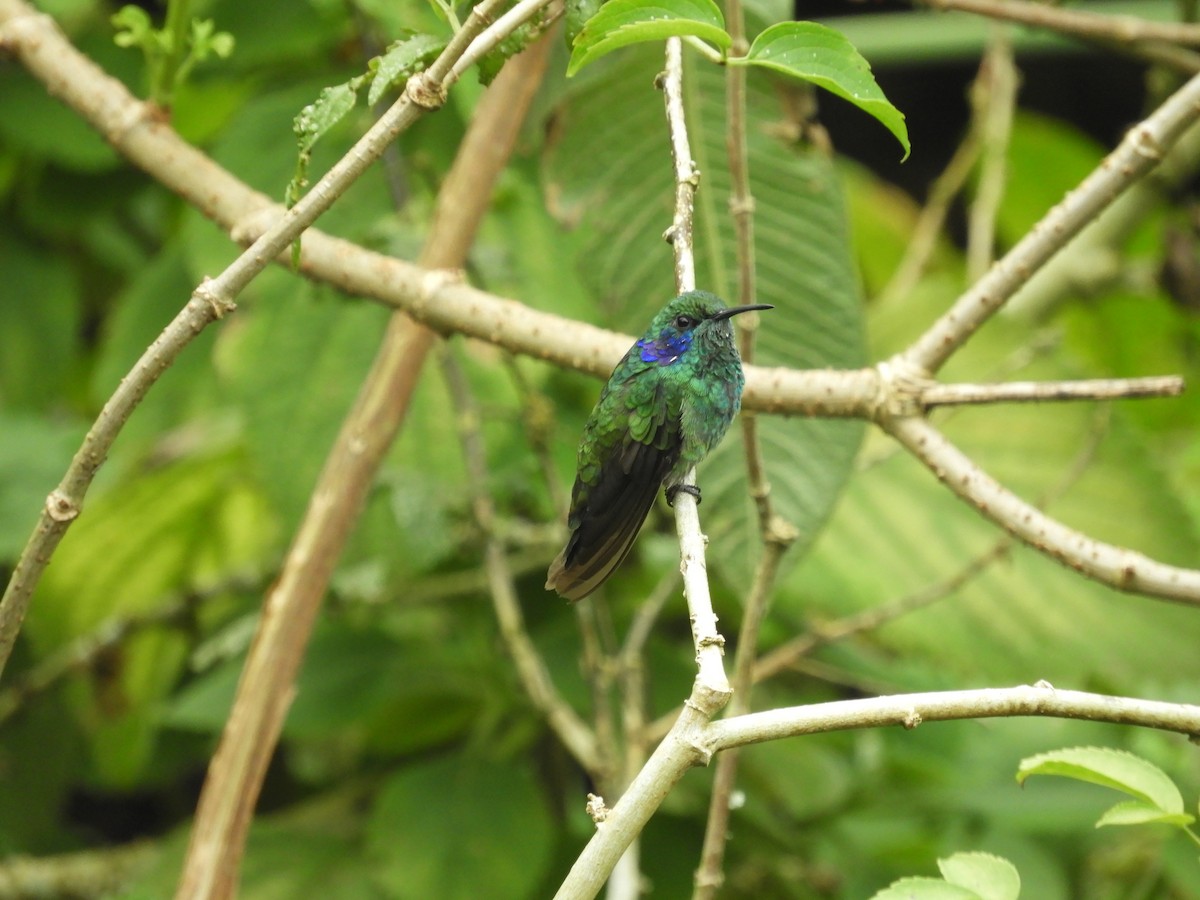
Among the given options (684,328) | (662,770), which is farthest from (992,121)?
(662,770)

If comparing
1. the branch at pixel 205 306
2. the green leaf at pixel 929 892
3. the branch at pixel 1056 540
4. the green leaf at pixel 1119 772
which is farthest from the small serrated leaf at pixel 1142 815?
the branch at pixel 205 306

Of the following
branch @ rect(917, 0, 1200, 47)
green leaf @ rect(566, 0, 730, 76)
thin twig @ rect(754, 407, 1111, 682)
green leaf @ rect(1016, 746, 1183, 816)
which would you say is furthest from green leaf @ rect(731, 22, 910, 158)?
thin twig @ rect(754, 407, 1111, 682)

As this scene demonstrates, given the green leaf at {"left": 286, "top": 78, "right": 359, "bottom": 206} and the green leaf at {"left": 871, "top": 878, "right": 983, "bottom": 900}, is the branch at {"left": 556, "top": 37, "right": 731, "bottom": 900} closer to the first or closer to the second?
the green leaf at {"left": 871, "top": 878, "right": 983, "bottom": 900}

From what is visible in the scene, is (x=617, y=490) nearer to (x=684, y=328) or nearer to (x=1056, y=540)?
(x=684, y=328)

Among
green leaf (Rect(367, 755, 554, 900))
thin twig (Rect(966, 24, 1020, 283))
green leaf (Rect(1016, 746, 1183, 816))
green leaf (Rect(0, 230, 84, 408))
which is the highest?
thin twig (Rect(966, 24, 1020, 283))

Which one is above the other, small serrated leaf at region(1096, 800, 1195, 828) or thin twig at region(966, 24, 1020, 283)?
thin twig at region(966, 24, 1020, 283)

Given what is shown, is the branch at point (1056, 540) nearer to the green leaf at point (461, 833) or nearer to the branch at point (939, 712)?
the branch at point (939, 712)
